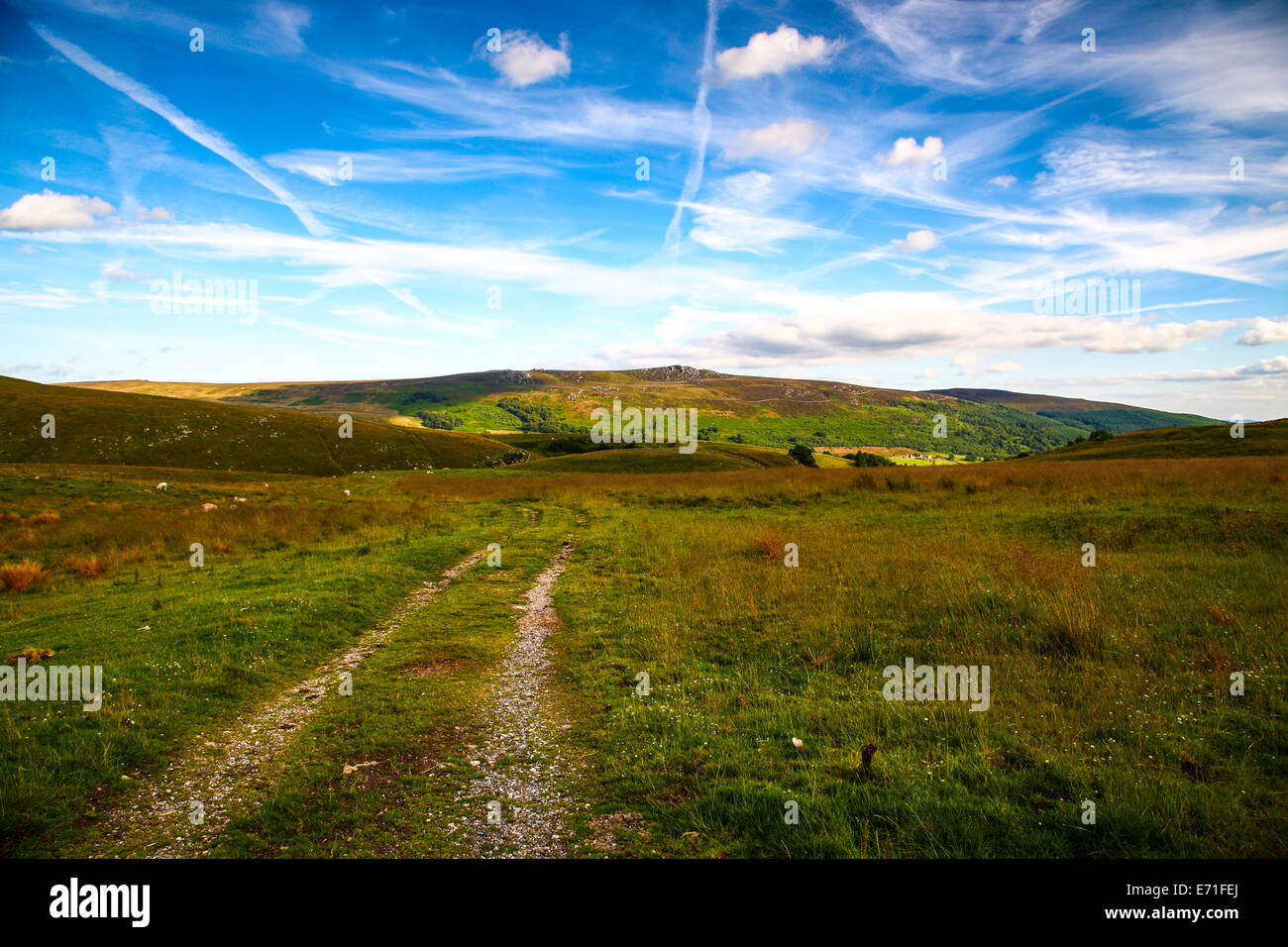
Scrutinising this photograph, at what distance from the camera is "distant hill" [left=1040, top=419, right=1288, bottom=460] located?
47531 mm

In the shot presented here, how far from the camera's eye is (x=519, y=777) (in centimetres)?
637

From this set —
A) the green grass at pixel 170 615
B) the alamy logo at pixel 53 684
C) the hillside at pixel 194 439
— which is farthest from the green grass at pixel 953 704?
the hillside at pixel 194 439

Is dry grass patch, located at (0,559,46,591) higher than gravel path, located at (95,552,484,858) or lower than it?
higher

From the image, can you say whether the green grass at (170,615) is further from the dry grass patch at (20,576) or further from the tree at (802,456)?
the tree at (802,456)

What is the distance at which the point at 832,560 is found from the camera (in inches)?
649

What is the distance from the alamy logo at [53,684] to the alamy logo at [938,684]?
37.6 feet

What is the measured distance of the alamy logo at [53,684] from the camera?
813 cm

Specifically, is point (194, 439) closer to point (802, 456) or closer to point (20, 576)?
point (20, 576)

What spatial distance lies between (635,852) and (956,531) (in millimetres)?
18798

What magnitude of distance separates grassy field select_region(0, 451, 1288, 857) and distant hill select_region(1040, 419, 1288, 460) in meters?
37.5
